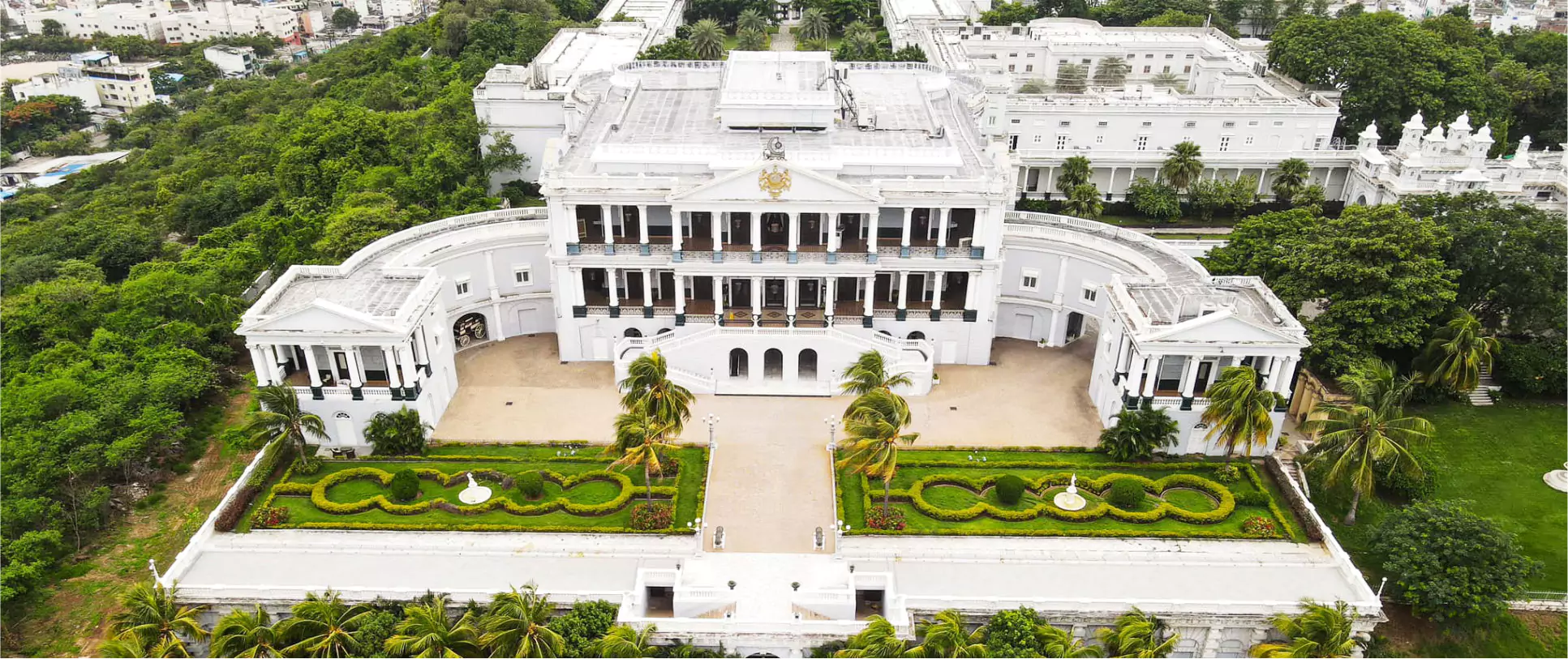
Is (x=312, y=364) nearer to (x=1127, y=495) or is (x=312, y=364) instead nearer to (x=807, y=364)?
(x=807, y=364)

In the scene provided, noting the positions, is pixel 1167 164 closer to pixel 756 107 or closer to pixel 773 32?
pixel 756 107

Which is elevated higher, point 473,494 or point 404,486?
point 404,486

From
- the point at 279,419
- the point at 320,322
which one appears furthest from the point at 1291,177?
the point at 279,419

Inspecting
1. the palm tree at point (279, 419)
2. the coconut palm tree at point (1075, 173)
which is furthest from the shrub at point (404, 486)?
the coconut palm tree at point (1075, 173)

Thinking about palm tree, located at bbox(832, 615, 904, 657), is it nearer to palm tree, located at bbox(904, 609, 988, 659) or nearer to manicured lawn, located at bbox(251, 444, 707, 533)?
palm tree, located at bbox(904, 609, 988, 659)

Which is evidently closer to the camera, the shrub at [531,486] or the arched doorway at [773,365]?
the shrub at [531,486]

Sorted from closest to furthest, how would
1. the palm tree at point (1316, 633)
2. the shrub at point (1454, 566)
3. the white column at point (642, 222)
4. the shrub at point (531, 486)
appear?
the palm tree at point (1316, 633)
the shrub at point (1454, 566)
the shrub at point (531, 486)
the white column at point (642, 222)

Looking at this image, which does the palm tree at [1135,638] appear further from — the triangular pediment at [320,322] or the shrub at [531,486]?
Answer: the triangular pediment at [320,322]

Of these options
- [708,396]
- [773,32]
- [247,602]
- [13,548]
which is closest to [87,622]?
[13,548]
